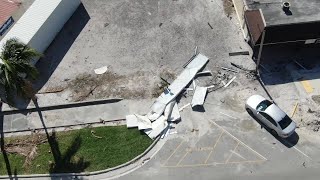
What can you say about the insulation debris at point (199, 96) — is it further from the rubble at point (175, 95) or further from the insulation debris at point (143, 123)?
the insulation debris at point (143, 123)

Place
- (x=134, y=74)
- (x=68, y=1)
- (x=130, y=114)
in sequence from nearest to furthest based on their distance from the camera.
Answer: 1. (x=130, y=114)
2. (x=134, y=74)
3. (x=68, y=1)

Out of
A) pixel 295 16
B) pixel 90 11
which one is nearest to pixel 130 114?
pixel 90 11

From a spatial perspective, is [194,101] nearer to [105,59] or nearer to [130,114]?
[130,114]

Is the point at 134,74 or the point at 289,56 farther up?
the point at 134,74

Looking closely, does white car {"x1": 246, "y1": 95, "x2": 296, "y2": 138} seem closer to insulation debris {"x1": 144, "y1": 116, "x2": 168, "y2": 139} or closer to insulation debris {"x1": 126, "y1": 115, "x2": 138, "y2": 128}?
insulation debris {"x1": 144, "y1": 116, "x2": 168, "y2": 139}

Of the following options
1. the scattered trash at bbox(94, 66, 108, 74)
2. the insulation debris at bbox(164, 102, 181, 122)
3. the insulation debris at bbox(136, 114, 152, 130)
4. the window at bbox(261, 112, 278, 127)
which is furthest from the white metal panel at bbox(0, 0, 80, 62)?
the window at bbox(261, 112, 278, 127)

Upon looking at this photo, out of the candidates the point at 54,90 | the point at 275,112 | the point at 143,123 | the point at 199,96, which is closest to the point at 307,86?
the point at 275,112

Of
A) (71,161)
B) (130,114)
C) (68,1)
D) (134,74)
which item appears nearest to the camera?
(71,161)

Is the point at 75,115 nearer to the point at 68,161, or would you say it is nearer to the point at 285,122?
the point at 68,161
